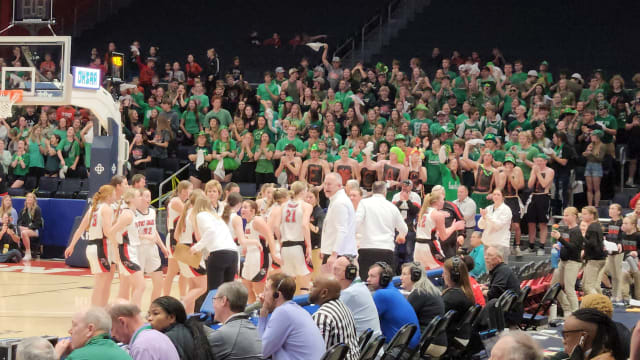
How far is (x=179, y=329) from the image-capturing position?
5.75 meters

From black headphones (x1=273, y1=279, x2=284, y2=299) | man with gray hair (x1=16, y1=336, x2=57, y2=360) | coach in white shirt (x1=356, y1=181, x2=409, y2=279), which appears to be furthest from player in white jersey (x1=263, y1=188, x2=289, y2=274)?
man with gray hair (x1=16, y1=336, x2=57, y2=360)

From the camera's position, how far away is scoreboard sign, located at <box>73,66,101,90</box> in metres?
15.8

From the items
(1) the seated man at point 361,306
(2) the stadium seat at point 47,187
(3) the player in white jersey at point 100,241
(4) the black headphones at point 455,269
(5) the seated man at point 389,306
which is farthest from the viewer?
(2) the stadium seat at point 47,187

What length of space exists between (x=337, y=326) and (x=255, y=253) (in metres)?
4.66

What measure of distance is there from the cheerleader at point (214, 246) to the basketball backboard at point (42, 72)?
262 inches

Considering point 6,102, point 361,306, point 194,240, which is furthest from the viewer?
point 6,102

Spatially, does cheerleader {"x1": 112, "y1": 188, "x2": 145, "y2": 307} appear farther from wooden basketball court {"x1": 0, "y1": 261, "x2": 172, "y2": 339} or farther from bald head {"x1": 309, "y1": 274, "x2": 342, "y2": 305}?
bald head {"x1": 309, "y1": 274, "x2": 342, "y2": 305}

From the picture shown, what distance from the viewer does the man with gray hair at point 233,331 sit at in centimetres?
593

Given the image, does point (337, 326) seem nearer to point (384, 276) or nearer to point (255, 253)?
point (384, 276)

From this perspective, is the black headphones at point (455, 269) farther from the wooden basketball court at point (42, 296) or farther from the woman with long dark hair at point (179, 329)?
the wooden basketball court at point (42, 296)

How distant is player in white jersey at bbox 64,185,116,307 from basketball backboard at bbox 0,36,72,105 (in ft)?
18.4

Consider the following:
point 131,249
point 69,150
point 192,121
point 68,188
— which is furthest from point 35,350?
point 192,121

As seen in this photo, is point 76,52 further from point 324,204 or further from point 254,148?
point 324,204

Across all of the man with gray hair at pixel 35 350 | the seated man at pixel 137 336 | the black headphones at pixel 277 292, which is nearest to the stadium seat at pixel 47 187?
the black headphones at pixel 277 292
